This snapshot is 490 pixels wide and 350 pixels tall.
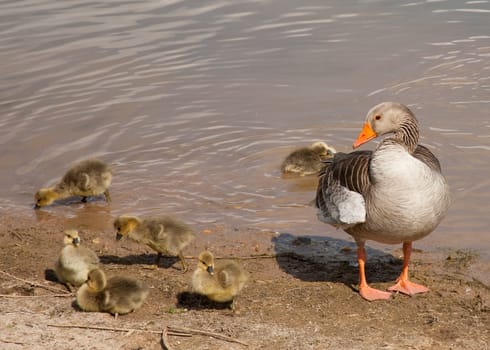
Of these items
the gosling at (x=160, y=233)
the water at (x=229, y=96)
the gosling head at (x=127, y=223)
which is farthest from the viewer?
the water at (x=229, y=96)

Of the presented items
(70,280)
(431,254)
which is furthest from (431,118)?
(70,280)

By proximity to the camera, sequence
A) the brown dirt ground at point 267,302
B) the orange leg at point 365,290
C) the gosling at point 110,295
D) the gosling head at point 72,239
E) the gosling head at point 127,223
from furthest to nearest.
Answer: the gosling head at point 127,223
the gosling head at point 72,239
the orange leg at point 365,290
the gosling at point 110,295
the brown dirt ground at point 267,302

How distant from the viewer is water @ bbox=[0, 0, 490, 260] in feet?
32.1

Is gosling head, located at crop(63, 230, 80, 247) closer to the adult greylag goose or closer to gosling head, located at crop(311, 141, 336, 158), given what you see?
the adult greylag goose

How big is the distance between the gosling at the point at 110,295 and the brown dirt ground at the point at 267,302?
0.29 ft

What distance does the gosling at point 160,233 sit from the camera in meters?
7.83

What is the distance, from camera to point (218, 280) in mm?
6758

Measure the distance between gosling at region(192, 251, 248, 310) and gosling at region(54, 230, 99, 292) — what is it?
41.1 inches

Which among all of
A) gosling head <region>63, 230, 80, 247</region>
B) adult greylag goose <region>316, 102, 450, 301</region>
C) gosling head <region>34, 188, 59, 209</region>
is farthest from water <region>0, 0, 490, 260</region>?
gosling head <region>63, 230, 80, 247</region>

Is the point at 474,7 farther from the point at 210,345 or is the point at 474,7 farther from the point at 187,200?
the point at 210,345

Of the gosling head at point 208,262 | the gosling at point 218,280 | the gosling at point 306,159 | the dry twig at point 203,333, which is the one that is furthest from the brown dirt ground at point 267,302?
the gosling at point 306,159

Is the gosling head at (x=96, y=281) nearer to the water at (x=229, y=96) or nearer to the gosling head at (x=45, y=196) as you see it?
the water at (x=229, y=96)

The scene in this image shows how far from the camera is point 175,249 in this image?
782 centimetres

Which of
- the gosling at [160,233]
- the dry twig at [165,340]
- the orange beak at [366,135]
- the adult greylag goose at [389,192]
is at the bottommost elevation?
the gosling at [160,233]
